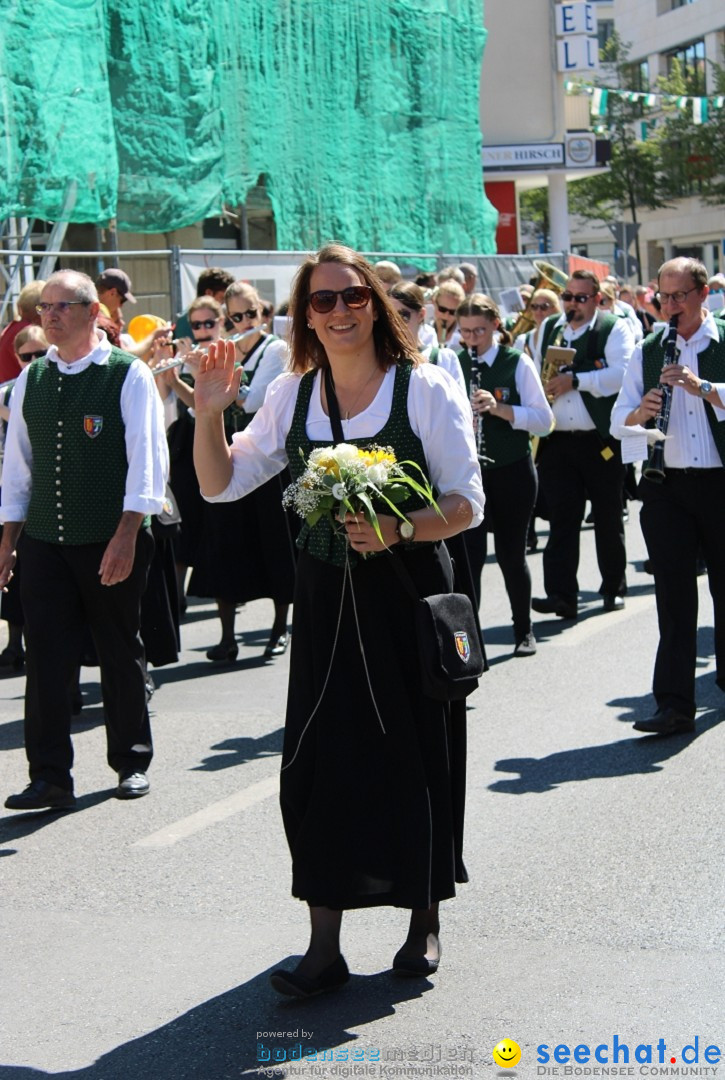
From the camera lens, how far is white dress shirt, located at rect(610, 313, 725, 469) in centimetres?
740

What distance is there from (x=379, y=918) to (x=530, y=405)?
448cm

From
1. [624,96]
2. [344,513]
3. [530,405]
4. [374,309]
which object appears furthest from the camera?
[624,96]

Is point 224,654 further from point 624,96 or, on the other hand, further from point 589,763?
point 624,96

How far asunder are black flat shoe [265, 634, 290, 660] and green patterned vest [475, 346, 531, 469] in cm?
157

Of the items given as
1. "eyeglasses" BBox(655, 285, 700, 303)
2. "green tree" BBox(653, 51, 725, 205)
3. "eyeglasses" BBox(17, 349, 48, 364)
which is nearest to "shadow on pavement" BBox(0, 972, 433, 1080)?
"eyeglasses" BBox(655, 285, 700, 303)

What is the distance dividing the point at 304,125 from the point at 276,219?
152cm

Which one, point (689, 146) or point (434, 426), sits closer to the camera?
point (434, 426)

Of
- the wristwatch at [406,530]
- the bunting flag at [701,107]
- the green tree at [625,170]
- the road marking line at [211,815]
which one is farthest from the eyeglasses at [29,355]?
the green tree at [625,170]

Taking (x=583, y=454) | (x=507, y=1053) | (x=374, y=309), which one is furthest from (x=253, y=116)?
(x=507, y=1053)

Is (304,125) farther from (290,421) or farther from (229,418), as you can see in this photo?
(290,421)

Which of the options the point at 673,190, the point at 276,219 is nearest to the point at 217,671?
the point at 276,219

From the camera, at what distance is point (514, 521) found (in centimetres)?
940

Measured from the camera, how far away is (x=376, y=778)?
14.9 feet

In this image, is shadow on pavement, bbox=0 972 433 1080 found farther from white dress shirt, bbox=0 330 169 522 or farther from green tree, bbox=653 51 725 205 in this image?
green tree, bbox=653 51 725 205
